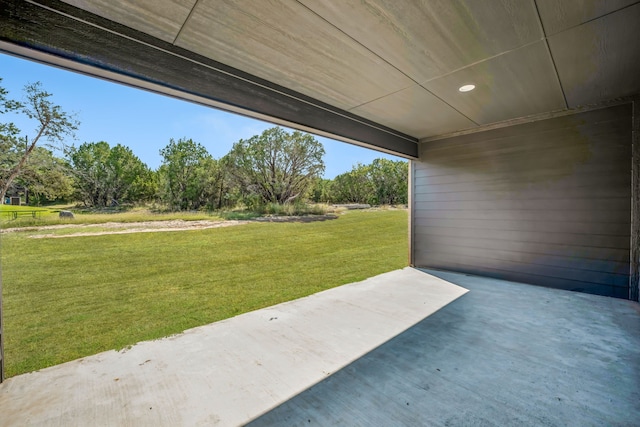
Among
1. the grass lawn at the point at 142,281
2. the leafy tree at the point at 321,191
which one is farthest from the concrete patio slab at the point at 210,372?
the leafy tree at the point at 321,191

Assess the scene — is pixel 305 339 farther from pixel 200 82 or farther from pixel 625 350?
pixel 625 350

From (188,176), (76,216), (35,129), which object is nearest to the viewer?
(35,129)

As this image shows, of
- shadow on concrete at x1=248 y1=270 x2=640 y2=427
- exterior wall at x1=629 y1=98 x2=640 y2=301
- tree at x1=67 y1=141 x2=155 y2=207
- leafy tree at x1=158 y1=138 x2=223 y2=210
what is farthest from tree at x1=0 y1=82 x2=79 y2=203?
exterior wall at x1=629 y1=98 x2=640 y2=301

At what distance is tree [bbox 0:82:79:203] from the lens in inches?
93.2

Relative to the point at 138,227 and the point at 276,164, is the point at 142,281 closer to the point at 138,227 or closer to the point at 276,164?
the point at 138,227

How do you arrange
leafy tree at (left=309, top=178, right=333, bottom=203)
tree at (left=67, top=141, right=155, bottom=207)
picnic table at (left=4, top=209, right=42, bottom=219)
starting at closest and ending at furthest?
picnic table at (left=4, top=209, right=42, bottom=219)
tree at (left=67, top=141, right=155, bottom=207)
leafy tree at (left=309, top=178, right=333, bottom=203)

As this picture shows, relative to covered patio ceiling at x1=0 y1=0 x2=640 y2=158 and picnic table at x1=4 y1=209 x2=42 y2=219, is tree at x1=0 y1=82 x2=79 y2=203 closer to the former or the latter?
picnic table at x1=4 y1=209 x2=42 y2=219

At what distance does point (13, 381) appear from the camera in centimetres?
154

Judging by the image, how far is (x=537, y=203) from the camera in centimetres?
343

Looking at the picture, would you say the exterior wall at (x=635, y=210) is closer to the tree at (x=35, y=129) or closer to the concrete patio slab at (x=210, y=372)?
the concrete patio slab at (x=210, y=372)

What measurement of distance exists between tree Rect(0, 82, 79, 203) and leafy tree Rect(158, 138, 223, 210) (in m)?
1.60

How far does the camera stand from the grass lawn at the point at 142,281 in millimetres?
2270

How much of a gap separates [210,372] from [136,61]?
2064 mm

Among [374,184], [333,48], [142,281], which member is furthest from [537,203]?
[374,184]
